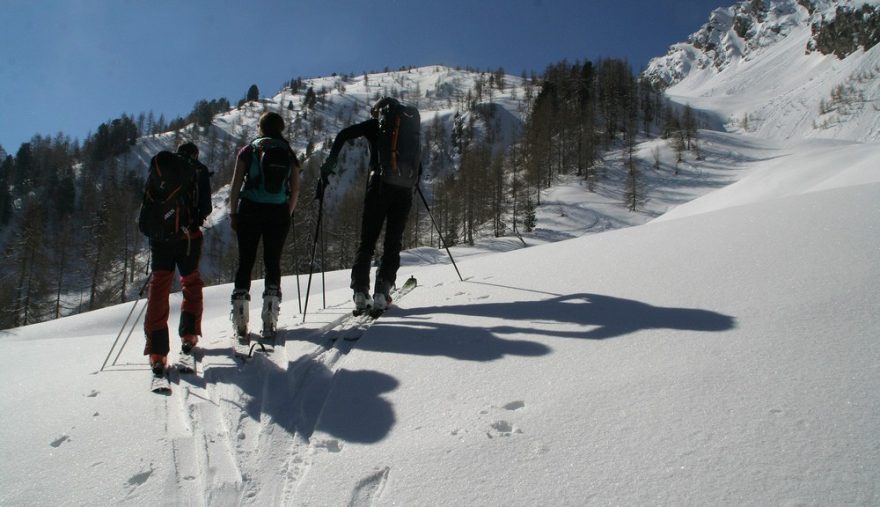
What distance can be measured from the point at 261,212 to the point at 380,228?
42.3 inches

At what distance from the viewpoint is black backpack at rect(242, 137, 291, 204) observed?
361 cm

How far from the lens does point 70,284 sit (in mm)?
43781

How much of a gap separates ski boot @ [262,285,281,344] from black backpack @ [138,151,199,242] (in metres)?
0.80

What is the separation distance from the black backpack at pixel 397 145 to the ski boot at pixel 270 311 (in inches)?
58.5

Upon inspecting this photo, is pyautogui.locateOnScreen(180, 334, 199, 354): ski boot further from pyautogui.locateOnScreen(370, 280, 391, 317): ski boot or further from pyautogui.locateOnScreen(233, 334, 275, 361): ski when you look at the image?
pyautogui.locateOnScreen(370, 280, 391, 317): ski boot

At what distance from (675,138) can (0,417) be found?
229 ft

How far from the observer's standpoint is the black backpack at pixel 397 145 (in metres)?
4.14

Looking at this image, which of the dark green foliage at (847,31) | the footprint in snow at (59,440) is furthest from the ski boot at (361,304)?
the dark green foliage at (847,31)

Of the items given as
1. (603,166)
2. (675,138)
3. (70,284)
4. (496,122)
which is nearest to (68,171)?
(70,284)

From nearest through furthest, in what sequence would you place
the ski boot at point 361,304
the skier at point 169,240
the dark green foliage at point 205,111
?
1. the skier at point 169,240
2. the ski boot at point 361,304
3. the dark green foliage at point 205,111

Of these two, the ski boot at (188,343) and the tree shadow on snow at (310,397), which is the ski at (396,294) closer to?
the tree shadow on snow at (310,397)

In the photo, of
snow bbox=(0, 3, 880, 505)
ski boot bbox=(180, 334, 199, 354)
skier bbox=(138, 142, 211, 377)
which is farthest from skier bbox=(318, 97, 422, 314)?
ski boot bbox=(180, 334, 199, 354)

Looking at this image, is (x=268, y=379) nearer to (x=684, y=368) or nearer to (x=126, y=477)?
(x=126, y=477)

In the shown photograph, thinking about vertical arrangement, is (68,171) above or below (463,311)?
above
